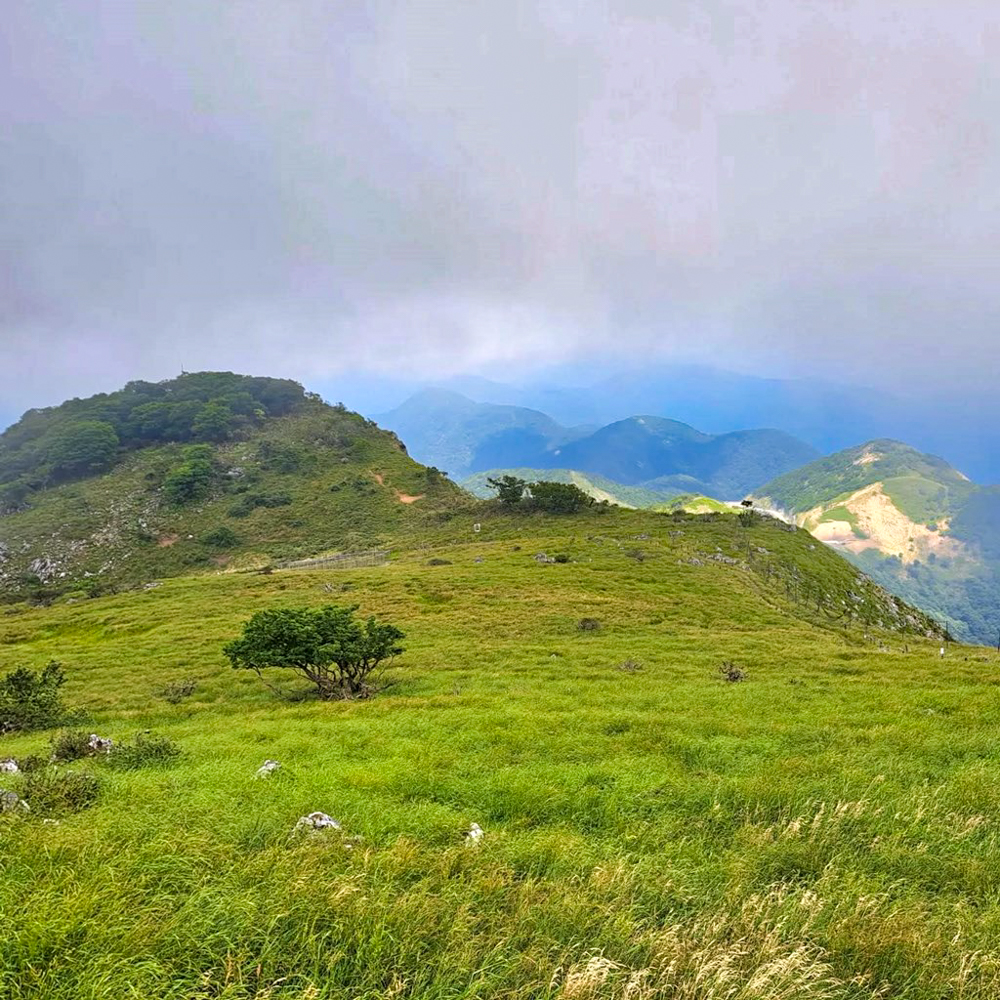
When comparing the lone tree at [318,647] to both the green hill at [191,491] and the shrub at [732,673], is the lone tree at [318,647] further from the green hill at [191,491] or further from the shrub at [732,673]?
the green hill at [191,491]

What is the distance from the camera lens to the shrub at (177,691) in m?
22.1

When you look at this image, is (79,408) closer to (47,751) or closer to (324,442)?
(324,442)

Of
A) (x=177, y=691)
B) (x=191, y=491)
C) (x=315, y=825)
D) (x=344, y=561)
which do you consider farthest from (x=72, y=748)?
(x=191, y=491)

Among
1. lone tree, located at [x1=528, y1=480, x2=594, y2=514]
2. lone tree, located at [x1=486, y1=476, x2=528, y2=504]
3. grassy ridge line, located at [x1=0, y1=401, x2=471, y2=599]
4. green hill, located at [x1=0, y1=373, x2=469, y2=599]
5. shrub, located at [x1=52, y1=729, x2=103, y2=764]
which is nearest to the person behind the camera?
shrub, located at [x1=52, y1=729, x2=103, y2=764]

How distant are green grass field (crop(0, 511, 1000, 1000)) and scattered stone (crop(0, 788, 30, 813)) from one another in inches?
22.6

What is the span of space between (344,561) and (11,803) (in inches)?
2205

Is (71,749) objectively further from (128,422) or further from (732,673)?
(128,422)

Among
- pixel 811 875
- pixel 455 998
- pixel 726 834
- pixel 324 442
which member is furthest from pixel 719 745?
pixel 324 442

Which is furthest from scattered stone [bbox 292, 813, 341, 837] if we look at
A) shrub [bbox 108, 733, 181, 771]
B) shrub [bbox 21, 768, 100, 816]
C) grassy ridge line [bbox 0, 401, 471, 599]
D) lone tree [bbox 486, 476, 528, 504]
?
lone tree [bbox 486, 476, 528, 504]

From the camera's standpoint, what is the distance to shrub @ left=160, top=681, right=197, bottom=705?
72.5 ft

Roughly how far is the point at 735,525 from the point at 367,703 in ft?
205

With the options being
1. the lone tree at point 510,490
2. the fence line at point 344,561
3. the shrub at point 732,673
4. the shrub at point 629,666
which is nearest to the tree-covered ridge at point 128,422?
the fence line at point 344,561

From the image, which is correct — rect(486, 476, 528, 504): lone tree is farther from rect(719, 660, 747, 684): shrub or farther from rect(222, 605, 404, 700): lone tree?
rect(719, 660, 747, 684): shrub

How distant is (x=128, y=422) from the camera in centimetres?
10931
